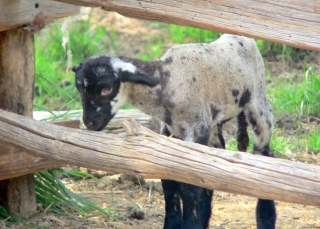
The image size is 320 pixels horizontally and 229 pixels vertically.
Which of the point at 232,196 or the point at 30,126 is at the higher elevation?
the point at 30,126

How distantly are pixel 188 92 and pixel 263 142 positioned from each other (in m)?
1.01

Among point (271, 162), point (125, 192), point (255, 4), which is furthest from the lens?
point (125, 192)

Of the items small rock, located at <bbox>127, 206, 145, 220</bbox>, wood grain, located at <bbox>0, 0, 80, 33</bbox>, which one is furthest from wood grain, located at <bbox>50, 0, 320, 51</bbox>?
small rock, located at <bbox>127, 206, 145, 220</bbox>

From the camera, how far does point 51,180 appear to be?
505 cm

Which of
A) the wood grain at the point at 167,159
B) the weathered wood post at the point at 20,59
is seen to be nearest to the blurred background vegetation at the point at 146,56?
the weathered wood post at the point at 20,59

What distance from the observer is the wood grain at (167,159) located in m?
2.87

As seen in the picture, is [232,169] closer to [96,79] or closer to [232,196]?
[96,79]

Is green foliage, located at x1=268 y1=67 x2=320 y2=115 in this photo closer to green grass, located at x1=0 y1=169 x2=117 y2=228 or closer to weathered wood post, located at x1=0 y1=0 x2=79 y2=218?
green grass, located at x1=0 y1=169 x2=117 y2=228

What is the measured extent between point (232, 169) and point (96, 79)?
1401mm

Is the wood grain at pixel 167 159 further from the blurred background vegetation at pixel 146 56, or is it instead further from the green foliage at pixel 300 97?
the green foliage at pixel 300 97

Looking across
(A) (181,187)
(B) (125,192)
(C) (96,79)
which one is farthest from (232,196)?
(C) (96,79)

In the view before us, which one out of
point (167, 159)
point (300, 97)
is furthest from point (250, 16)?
point (300, 97)

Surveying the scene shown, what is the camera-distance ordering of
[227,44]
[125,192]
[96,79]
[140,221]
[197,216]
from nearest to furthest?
[96,79]
[197,216]
[227,44]
[140,221]
[125,192]

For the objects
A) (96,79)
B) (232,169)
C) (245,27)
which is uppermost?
(245,27)
